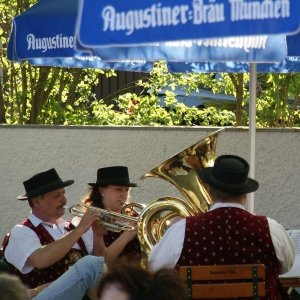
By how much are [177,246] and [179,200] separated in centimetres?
73

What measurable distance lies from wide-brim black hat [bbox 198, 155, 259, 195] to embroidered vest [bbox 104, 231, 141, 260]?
1050 millimetres

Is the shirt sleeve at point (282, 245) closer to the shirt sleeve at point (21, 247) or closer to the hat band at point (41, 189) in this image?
the shirt sleeve at point (21, 247)

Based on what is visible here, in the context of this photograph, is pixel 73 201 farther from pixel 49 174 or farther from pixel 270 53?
pixel 270 53

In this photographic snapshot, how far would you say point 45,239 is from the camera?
15.2 feet

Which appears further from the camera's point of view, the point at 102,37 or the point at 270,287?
the point at 270,287

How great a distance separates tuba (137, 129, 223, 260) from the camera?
446 centimetres

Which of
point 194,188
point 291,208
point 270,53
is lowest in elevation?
Result: point 291,208

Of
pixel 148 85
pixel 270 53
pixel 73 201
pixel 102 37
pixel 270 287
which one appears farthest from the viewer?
pixel 148 85

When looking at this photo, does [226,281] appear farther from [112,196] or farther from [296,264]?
[112,196]

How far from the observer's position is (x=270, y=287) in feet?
12.7

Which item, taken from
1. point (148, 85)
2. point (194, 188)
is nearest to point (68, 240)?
point (194, 188)

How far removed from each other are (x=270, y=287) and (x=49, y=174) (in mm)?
1515

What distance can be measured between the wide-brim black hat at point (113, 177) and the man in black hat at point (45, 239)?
0.32 metres

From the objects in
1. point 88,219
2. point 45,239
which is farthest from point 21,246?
point 88,219
